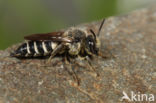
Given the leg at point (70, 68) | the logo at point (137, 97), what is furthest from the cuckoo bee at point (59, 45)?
the logo at point (137, 97)

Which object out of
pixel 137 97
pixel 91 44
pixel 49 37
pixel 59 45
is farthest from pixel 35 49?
pixel 137 97

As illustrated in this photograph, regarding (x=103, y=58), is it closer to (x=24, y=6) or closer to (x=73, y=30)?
(x=73, y=30)

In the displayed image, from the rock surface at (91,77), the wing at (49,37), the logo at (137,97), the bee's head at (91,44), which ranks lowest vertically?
the logo at (137,97)

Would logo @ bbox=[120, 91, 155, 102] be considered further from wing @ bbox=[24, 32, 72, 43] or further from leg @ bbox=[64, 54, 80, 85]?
wing @ bbox=[24, 32, 72, 43]

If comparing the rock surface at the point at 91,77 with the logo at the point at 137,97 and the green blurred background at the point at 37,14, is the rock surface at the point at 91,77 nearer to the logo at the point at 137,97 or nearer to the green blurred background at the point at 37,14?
the logo at the point at 137,97

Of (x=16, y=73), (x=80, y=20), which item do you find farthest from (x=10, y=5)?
(x=16, y=73)

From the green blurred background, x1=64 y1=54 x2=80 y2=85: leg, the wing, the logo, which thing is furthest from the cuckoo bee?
the green blurred background
